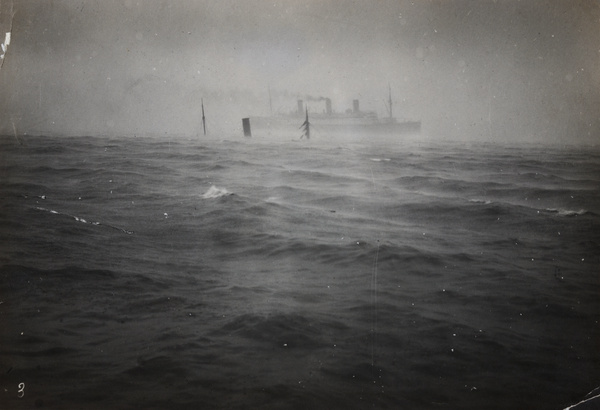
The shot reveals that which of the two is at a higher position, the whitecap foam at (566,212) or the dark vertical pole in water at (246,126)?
the dark vertical pole in water at (246,126)

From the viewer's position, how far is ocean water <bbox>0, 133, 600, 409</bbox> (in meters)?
2.23

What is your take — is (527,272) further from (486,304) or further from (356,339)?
(356,339)

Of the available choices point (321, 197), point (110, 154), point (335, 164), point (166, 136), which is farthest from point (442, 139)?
point (110, 154)

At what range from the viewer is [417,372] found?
236cm

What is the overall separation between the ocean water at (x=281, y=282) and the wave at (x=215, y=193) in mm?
35

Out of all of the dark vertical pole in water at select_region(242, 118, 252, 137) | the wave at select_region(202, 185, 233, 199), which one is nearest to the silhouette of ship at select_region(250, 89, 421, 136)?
the dark vertical pole in water at select_region(242, 118, 252, 137)

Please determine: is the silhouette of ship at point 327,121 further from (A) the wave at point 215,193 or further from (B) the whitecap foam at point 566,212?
(B) the whitecap foam at point 566,212

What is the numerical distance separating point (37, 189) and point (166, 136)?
167cm

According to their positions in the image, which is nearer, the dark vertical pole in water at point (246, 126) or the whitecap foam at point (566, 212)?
the whitecap foam at point (566, 212)

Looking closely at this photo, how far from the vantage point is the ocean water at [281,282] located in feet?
7.31

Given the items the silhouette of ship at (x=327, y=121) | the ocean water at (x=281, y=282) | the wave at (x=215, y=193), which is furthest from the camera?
the silhouette of ship at (x=327, y=121)

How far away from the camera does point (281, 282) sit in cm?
327

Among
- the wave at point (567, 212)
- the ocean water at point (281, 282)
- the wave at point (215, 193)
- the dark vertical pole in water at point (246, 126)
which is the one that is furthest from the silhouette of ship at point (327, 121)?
the wave at point (567, 212)

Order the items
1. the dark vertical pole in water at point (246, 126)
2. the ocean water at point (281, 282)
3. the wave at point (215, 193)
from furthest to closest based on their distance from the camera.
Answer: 1. the dark vertical pole in water at point (246, 126)
2. the wave at point (215, 193)
3. the ocean water at point (281, 282)
